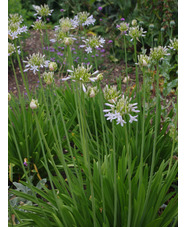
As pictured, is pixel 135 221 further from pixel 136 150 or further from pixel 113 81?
pixel 113 81

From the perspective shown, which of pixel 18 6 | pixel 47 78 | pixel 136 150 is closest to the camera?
pixel 47 78

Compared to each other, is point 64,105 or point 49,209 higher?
point 64,105

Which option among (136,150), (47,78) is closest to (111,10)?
(136,150)

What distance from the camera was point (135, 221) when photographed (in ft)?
4.67

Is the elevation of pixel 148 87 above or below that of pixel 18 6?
below

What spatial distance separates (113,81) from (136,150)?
254cm

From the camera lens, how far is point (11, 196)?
7.39 feet

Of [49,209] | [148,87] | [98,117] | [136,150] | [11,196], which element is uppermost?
[148,87]

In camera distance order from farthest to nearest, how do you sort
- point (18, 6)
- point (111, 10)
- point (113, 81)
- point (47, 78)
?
point (111, 10)
point (18, 6)
point (113, 81)
point (47, 78)

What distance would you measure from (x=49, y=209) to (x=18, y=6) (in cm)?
461

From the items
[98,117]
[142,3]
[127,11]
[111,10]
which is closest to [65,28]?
[98,117]

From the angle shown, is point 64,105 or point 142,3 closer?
point 64,105

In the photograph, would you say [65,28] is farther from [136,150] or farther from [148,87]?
[148,87]

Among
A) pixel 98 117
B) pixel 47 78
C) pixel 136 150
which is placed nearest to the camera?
pixel 47 78
